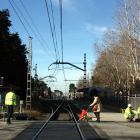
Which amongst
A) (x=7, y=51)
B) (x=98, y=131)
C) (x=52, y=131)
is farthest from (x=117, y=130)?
(x=7, y=51)

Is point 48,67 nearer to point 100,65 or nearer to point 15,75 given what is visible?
point 15,75

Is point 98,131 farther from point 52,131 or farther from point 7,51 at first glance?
point 7,51

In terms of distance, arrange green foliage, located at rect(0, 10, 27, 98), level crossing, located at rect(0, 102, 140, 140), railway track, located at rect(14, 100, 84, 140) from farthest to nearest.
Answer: green foliage, located at rect(0, 10, 27, 98), level crossing, located at rect(0, 102, 140, 140), railway track, located at rect(14, 100, 84, 140)

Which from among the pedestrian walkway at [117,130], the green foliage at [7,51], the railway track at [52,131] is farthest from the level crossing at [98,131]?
the green foliage at [7,51]

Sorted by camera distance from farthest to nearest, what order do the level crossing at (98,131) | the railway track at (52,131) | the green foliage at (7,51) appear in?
the green foliage at (7,51), the level crossing at (98,131), the railway track at (52,131)

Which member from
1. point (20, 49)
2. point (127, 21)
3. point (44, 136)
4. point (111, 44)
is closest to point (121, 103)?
point (127, 21)

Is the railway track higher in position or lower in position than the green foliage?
lower

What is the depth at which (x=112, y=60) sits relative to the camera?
138 feet

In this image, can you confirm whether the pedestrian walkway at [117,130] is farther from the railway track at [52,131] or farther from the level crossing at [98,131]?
the railway track at [52,131]

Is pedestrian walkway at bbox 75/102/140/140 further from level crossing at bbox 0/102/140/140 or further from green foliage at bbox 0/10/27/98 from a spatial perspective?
green foliage at bbox 0/10/27/98

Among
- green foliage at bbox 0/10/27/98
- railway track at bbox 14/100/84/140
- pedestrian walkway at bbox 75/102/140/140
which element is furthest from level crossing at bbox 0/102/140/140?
green foliage at bbox 0/10/27/98

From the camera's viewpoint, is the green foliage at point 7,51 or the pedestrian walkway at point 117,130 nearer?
the pedestrian walkway at point 117,130

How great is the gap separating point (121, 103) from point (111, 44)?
14586 mm

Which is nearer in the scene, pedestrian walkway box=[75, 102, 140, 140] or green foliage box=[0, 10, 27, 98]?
pedestrian walkway box=[75, 102, 140, 140]
